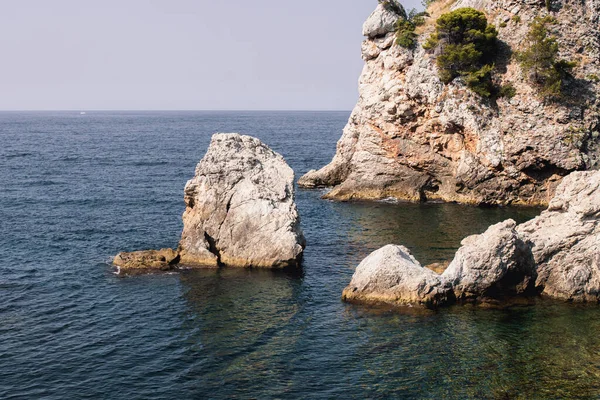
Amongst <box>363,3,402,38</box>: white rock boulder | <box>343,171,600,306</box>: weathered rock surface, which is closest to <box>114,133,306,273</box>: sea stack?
<box>343,171,600,306</box>: weathered rock surface

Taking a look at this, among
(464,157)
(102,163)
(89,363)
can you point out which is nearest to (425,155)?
(464,157)

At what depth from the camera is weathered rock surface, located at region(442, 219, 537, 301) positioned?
126ft

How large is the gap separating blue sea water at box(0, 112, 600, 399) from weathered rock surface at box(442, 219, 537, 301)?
2016 millimetres

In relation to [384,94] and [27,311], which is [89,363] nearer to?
[27,311]

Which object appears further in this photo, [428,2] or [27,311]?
[428,2]

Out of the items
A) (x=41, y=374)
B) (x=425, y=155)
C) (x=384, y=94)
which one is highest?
(x=384, y=94)

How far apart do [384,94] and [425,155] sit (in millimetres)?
8487

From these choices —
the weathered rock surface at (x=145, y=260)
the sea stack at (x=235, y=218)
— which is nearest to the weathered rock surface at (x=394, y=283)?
the sea stack at (x=235, y=218)

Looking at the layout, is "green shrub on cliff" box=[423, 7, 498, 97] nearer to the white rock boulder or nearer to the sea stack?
the white rock boulder

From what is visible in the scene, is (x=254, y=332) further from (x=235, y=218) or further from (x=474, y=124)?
(x=474, y=124)

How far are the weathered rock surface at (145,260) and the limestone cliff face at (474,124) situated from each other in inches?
1179

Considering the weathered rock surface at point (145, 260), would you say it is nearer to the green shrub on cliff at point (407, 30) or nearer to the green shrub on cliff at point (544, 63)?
the green shrub on cliff at point (407, 30)

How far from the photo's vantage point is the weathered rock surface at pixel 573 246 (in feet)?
127

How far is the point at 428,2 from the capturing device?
82.0m
